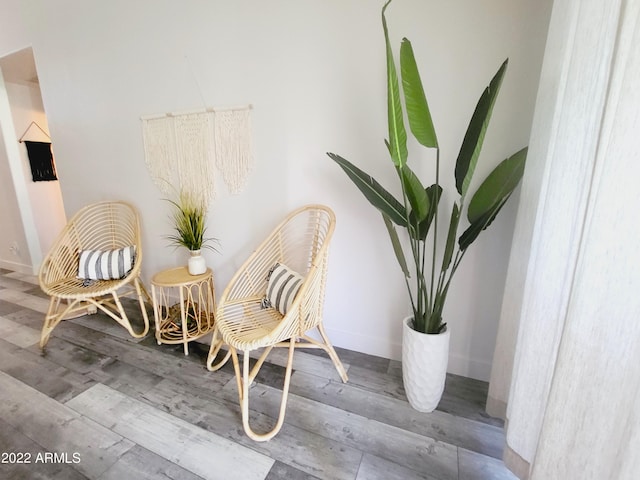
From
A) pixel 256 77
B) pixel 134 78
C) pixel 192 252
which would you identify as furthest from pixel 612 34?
pixel 134 78

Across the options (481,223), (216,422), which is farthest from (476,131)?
(216,422)

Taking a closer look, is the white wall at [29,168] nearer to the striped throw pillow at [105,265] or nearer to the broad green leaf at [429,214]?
the striped throw pillow at [105,265]

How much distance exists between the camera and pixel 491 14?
125cm

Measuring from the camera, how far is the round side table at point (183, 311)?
182 centimetres

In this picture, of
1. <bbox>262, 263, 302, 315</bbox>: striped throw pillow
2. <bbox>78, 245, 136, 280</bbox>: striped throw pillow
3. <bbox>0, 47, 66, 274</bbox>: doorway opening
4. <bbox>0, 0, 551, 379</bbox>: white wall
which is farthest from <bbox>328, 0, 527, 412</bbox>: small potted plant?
<bbox>0, 47, 66, 274</bbox>: doorway opening

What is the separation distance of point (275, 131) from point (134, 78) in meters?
1.35

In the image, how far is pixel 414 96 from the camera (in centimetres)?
105

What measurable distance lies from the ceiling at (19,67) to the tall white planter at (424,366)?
4027mm

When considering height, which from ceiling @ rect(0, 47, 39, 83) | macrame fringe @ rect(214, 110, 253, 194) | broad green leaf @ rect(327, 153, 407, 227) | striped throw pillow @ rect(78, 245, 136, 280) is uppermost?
ceiling @ rect(0, 47, 39, 83)

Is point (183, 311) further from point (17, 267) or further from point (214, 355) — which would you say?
point (17, 267)

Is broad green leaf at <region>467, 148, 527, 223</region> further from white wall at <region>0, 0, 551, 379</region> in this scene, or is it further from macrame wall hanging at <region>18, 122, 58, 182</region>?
macrame wall hanging at <region>18, 122, 58, 182</region>

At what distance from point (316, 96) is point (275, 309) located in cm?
126

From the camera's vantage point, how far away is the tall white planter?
4.21ft

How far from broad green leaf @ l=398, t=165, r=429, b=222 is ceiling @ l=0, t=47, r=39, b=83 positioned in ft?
12.0
